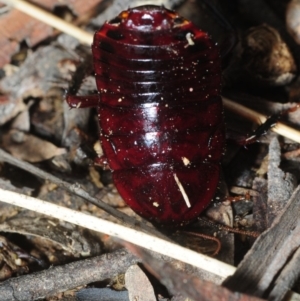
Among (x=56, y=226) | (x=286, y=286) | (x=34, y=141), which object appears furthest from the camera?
(x=34, y=141)

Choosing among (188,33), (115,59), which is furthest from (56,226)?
(188,33)

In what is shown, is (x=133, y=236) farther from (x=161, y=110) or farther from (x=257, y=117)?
(x=257, y=117)

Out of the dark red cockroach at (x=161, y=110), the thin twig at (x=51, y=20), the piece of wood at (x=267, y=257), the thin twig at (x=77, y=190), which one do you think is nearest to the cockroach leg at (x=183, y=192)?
the dark red cockroach at (x=161, y=110)

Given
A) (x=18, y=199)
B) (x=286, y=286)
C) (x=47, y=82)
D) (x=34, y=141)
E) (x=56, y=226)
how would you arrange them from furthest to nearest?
(x=47, y=82), (x=34, y=141), (x=56, y=226), (x=18, y=199), (x=286, y=286)

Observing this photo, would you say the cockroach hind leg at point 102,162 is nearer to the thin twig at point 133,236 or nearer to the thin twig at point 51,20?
the thin twig at point 133,236

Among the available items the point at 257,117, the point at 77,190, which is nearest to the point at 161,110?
the point at 77,190

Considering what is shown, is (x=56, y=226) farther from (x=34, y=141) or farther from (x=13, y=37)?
(x=13, y=37)
